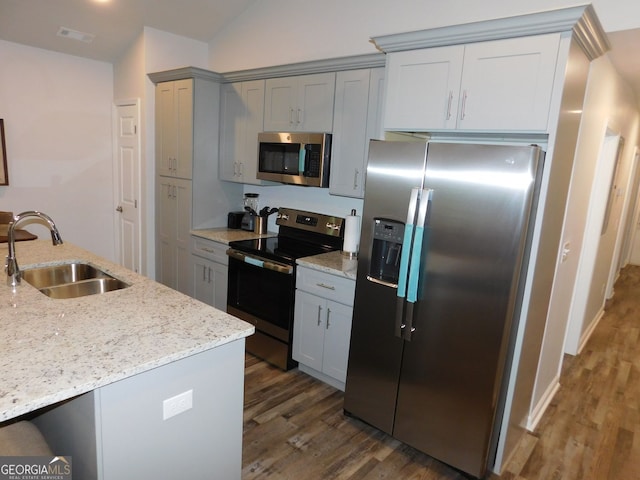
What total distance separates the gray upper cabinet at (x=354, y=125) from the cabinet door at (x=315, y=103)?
0.21 feet

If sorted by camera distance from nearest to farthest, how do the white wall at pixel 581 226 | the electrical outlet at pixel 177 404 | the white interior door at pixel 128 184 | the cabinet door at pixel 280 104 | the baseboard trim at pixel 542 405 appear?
the electrical outlet at pixel 177 404 < the white wall at pixel 581 226 < the baseboard trim at pixel 542 405 < the cabinet door at pixel 280 104 < the white interior door at pixel 128 184

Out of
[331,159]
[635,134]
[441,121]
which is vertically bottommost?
[331,159]

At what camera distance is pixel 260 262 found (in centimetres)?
325

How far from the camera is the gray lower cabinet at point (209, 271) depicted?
143 inches

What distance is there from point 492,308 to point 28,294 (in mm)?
2146

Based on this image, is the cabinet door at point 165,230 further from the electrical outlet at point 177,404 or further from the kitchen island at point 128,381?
the electrical outlet at point 177,404

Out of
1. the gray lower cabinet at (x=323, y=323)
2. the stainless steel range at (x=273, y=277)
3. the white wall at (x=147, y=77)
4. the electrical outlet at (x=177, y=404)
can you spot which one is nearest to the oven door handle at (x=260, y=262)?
the stainless steel range at (x=273, y=277)

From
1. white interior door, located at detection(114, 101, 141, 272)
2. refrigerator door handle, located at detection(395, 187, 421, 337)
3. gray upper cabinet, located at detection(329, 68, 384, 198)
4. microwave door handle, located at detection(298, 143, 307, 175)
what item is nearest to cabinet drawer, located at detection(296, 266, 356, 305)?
refrigerator door handle, located at detection(395, 187, 421, 337)

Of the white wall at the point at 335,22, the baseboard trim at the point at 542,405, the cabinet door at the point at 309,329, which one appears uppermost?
the white wall at the point at 335,22

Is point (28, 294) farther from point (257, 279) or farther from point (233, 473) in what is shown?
point (257, 279)

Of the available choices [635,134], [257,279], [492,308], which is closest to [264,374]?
[257,279]

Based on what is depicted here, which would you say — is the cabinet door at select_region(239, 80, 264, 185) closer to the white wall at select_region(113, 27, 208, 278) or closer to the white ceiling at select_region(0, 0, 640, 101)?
the white ceiling at select_region(0, 0, 640, 101)

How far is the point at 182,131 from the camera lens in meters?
3.86

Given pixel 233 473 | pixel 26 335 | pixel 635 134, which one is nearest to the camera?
pixel 26 335
